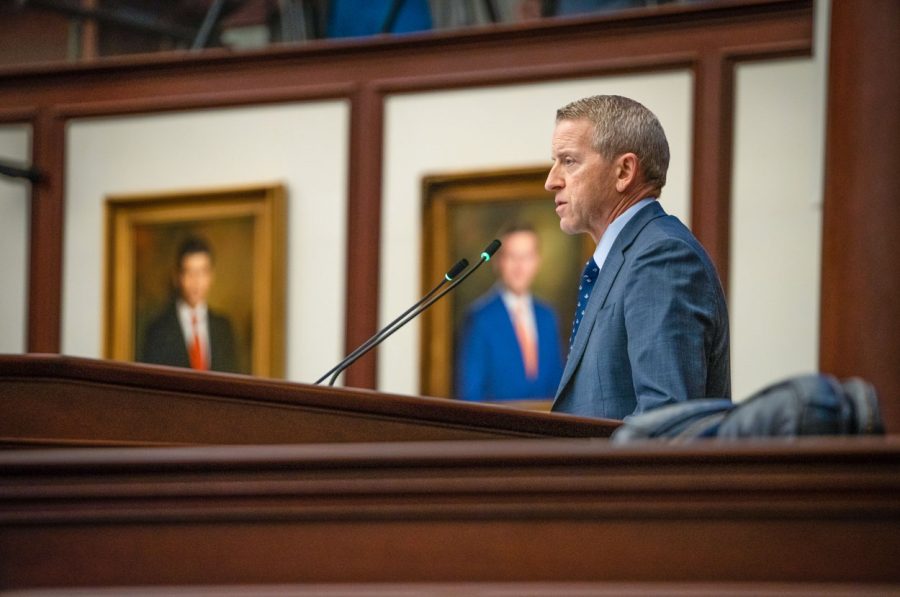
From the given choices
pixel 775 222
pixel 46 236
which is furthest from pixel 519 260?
pixel 46 236

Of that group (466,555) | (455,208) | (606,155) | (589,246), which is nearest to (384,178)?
(455,208)

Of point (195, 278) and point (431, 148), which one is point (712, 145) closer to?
point (431, 148)

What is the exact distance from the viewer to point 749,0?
669 cm

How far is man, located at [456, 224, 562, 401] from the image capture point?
7020 millimetres

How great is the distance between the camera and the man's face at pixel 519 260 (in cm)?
712

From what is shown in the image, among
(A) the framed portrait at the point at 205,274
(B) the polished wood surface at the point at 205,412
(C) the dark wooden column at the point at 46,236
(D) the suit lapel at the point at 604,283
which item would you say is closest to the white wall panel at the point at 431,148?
(A) the framed portrait at the point at 205,274

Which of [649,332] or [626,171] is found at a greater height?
[626,171]

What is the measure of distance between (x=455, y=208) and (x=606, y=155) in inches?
130

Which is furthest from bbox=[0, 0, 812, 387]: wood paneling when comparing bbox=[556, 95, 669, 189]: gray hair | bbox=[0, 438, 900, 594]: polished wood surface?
bbox=[0, 438, 900, 594]: polished wood surface

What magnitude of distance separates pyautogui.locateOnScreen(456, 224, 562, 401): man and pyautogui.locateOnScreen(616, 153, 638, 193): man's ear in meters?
3.13

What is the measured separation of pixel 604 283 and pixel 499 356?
3428 mm

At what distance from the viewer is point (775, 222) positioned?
6617mm

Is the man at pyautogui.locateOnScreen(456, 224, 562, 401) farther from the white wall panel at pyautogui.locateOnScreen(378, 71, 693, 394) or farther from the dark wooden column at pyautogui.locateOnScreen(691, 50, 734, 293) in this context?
the dark wooden column at pyautogui.locateOnScreen(691, 50, 734, 293)

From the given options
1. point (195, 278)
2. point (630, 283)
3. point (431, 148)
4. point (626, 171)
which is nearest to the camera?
point (630, 283)
